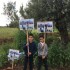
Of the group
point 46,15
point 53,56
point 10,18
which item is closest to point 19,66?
point 53,56

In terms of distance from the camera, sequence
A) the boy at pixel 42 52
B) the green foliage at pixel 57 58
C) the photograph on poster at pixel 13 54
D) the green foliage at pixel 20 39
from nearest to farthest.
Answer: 1. the boy at pixel 42 52
2. the photograph on poster at pixel 13 54
3. the green foliage at pixel 57 58
4. the green foliage at pixel 20 39

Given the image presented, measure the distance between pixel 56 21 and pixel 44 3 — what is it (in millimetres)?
1405

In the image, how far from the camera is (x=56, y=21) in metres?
19.7

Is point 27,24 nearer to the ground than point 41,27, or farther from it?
farther from it

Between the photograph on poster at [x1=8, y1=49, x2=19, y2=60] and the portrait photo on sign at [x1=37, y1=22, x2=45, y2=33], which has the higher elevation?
the portrait photo on sign at [x1=37, y1=22, x2=45, y2=33]

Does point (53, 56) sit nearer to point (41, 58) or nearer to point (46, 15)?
point (41, 58)

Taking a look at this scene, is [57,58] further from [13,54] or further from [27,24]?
[27,24]

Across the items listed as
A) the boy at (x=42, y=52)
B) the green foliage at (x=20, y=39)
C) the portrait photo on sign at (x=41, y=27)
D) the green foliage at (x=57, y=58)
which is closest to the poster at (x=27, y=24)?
the portrait photo on sign at (x=41, y=27)

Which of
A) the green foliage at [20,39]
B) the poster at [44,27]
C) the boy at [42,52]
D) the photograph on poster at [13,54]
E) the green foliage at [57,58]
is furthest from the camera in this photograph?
the green foliage at [20,39]

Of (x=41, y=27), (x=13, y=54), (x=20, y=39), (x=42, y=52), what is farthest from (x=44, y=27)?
(x=20, y=39)

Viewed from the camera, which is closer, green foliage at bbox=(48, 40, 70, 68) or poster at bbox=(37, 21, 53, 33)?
poster at bbox=(37, 21, 53, 33)

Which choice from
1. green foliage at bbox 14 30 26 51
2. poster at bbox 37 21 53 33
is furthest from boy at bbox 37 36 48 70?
green foliage at bbox 14 30 26 51

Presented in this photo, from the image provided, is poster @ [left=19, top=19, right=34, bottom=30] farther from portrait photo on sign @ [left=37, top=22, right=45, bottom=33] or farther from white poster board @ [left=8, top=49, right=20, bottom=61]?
white poster board @ [left=8, top=49, right=20, bottom=61]

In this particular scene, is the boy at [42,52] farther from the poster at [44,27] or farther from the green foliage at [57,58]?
the green foliage at [57,58]
